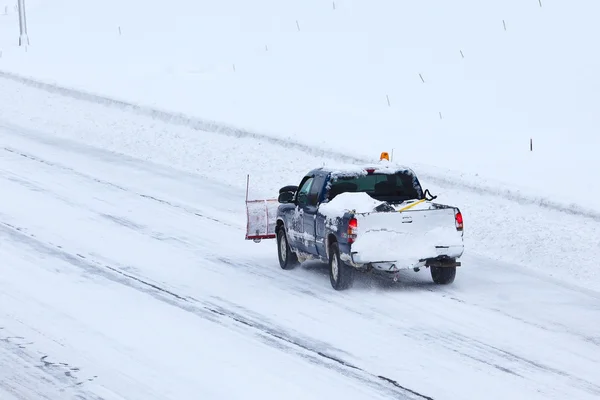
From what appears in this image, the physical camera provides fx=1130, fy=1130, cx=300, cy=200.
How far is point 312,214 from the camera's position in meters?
16.8

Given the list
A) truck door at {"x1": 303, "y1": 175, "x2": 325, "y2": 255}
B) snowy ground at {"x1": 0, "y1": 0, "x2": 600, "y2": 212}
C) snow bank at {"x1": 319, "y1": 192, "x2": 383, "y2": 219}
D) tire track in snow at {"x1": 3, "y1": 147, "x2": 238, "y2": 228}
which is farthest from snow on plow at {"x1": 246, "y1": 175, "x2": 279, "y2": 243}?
snowy ground at {"x1": 0, "y1": 0, "x2": 600, "y2": 212}

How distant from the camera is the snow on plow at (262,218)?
19203 mm

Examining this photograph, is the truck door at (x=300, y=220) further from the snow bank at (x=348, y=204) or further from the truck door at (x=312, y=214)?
the snow bank at (x=348, y=204)

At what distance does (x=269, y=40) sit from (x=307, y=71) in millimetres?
4598

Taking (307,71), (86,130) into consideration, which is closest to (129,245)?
(86,130)

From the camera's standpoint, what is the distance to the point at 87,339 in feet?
43.2

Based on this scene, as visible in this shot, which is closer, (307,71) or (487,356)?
(487,356)

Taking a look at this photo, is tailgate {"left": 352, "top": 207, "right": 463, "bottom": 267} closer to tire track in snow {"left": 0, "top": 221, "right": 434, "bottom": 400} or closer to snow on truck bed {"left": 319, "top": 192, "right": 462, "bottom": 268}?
snow on truck bed {"left": 319, "top": 192, "right": 462, "bottom": 268}

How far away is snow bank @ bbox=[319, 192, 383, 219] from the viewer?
15.6m

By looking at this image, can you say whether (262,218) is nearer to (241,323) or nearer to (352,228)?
(352,228)

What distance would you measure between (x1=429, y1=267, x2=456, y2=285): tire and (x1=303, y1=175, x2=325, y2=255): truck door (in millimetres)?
1745

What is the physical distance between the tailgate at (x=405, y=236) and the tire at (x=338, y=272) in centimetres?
58

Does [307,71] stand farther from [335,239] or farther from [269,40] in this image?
[335,239]

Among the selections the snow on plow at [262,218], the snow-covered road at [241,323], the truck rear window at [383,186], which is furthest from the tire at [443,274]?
the snow on plow at [262,218]
